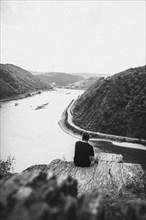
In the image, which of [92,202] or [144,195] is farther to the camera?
[144,195]

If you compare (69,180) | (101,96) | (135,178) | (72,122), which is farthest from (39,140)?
(69,180)

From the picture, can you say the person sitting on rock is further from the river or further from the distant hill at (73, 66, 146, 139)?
the distant hill at (73, 66, 146, 139)

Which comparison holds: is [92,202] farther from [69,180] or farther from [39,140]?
[39,140]

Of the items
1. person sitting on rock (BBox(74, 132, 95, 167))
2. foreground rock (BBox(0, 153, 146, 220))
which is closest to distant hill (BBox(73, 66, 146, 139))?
person sitting on rock (BBox(74, 132, 95, 167))

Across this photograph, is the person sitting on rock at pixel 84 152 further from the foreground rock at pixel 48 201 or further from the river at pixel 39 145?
the river at pixel 39 145

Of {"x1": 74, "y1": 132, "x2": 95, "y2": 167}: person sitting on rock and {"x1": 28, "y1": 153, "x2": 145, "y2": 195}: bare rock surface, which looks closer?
{"x1": 28, "y1": 153, "x2": 145, "y2": 195}: bare rock surface

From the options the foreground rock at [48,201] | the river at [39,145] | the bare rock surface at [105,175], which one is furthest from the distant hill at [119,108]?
the foreground rock at [48,201]

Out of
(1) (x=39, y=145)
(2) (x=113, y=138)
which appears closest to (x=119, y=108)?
(2) (x=113, y=138)
